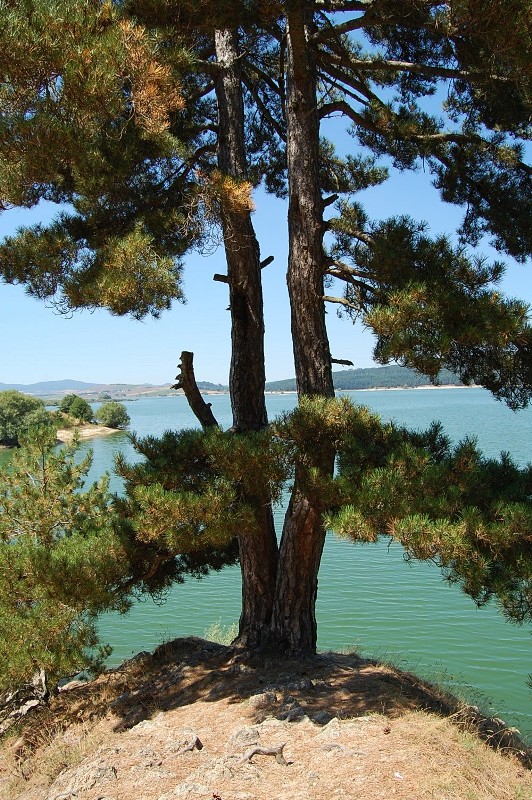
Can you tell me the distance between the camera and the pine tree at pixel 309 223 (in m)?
3.73

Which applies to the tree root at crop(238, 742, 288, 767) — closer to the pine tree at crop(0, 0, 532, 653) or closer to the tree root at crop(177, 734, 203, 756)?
the tree root at crop(177, 734, 203, 756)

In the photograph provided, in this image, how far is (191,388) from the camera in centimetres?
552

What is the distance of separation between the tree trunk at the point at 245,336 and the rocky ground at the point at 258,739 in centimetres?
47

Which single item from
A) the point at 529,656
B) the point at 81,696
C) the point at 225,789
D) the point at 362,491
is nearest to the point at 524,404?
the point at 362,491

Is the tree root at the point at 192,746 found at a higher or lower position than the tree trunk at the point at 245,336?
lower

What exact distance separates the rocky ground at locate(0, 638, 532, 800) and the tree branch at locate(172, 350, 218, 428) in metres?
1.87

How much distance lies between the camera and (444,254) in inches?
160

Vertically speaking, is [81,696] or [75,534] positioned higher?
[75,534]

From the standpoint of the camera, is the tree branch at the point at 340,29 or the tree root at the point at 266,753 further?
the tree branch at the point at 340,29

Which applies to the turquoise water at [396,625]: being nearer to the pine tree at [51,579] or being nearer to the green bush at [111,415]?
the pine tree at [51,579]

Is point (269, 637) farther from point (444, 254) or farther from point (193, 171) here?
point (193, 171)

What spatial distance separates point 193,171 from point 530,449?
17.2m

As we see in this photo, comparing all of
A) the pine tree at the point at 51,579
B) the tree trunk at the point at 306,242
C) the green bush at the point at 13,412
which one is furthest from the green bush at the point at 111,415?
the tree trunk at the point at 306,242

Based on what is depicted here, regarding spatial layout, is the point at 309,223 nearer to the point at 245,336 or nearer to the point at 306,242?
the point at 306,242
